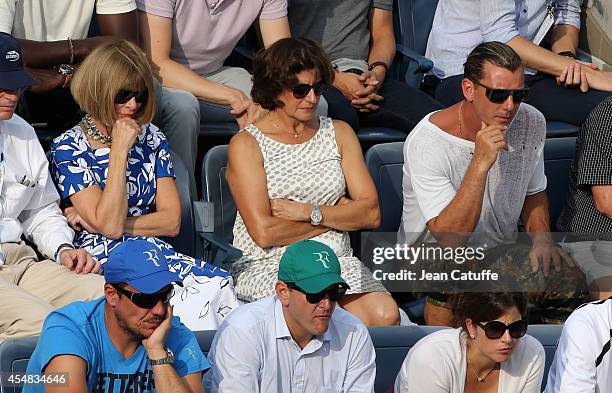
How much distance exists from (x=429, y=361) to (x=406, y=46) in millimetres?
3182

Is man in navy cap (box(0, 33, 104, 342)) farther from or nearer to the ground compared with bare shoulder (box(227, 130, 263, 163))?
nearer to the ground

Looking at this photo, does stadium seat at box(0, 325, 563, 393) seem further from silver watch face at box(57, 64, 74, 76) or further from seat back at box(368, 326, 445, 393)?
silver watch face at box(57, 64, 74, 76)

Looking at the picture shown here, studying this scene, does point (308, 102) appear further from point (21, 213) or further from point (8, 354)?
point (8, 354)

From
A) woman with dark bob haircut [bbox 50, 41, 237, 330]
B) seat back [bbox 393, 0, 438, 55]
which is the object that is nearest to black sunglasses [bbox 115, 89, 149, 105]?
woman with dark bob haircut [bbox 50, 41, 237, 330]

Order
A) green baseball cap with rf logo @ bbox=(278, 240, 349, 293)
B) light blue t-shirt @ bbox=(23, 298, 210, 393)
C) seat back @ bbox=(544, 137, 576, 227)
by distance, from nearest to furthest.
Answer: light blue t-shirt @ bbox=(23, 298, 210, 393)
green baseball cap with rf logo @ bbox=(278, 240, 349, 293)
seat back @ bbox=(544, 137, 576, 227)

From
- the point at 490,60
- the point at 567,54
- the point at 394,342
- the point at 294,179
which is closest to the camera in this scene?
the point at 394,342

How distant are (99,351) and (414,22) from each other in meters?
3.74

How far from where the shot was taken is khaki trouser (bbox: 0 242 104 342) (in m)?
4.27

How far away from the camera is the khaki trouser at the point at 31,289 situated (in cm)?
427

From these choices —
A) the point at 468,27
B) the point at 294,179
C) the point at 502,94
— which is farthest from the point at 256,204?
the point at 468,27

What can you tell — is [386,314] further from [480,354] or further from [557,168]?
[557,168]

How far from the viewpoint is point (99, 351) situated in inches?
148

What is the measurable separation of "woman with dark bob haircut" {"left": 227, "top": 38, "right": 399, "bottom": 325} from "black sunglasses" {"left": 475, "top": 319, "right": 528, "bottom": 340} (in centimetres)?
84

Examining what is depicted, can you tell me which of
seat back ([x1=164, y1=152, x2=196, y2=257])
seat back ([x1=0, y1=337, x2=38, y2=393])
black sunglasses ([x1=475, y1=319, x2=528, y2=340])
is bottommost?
seat back ([x1=164, y1=152, x2=196, y2=257])
